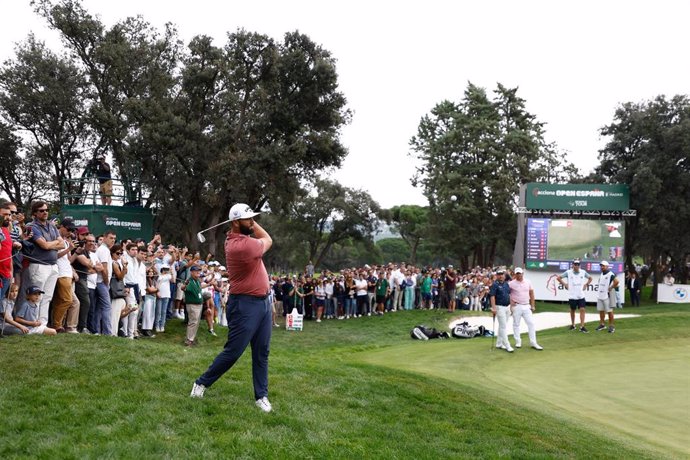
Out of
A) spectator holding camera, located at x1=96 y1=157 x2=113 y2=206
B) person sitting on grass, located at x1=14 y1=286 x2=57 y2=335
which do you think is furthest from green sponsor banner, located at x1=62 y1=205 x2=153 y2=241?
person sitting on grass, located at x1=14 y1=286 x2=57 y2=335

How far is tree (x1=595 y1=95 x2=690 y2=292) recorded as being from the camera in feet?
136

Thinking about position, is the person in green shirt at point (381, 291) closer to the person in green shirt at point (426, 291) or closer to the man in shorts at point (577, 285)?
the person in green shirt at point (426, 291)

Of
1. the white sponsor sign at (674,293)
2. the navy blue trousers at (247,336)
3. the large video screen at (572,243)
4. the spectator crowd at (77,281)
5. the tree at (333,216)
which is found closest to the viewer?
the navy blue trousers at (247,336)

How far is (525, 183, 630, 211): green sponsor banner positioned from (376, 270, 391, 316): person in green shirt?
468 inches

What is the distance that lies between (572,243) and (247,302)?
32.5 metres

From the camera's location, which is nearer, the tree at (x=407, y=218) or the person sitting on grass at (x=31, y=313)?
the person sitting on grass at (x=31, y=313)

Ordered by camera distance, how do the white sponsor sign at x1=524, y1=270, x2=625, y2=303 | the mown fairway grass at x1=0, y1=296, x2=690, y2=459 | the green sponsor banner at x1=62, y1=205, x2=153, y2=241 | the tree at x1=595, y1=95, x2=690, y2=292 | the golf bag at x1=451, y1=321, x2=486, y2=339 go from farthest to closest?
the tree at x1=595, y1=95, x2=690, y2=292
the white sponsor sign at x1=524, y1=270, x2=625, y2=303
the green sponsor banner at x1=62, y1=205, x2=153, y2=241
the golf bag at x1=451, y1=321, x2=486, y2=339
the mown fairway grass at x1=0, y1=296, x2=690, y2=459

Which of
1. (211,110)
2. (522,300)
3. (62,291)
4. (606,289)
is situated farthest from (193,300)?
(211,110)

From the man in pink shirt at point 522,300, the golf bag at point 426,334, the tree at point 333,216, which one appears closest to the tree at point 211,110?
the golf bag at point 426,334

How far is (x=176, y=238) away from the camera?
4550 cm

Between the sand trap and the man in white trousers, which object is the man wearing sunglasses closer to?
the man in white trousers

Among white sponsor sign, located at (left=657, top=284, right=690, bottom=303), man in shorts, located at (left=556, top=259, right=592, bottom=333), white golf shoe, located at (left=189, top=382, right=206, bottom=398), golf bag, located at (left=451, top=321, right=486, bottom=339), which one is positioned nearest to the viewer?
white golf shoe, located at (left=189, top=382, right=206, bottom=398)

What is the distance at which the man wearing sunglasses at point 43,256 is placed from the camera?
10.4 m

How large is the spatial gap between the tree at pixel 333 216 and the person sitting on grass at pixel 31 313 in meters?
62.1
